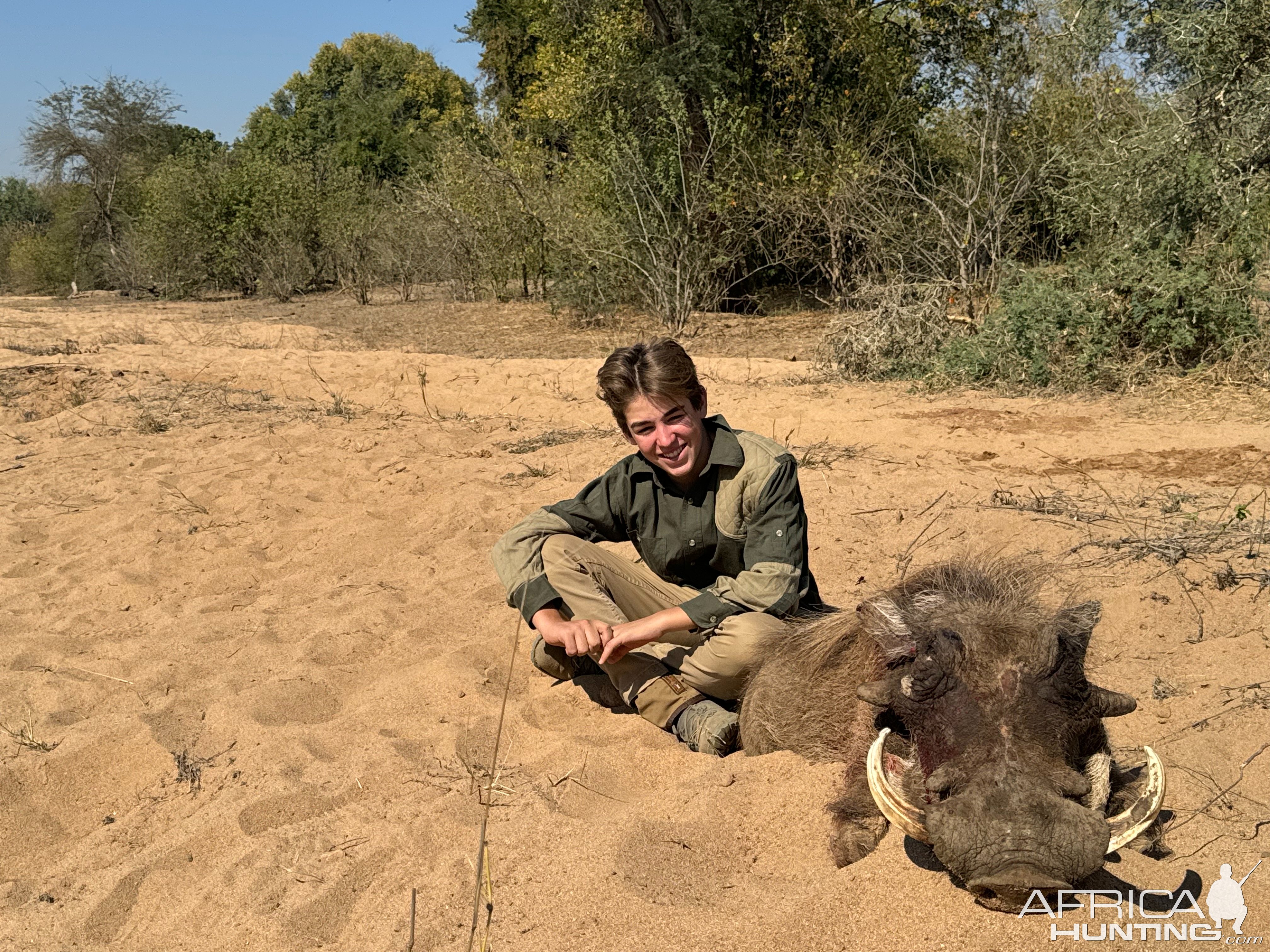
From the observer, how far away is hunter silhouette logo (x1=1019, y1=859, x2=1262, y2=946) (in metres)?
1.99

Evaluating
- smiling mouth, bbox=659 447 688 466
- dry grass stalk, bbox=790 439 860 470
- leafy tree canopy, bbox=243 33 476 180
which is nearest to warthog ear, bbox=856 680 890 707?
smiling mouth, bbox=659 447 688 466

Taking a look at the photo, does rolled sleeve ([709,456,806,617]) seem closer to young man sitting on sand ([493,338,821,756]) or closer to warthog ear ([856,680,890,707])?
young man sitting on sand ([493,338,821,756])

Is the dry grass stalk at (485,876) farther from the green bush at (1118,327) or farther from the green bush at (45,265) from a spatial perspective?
the green bush at (45,265)

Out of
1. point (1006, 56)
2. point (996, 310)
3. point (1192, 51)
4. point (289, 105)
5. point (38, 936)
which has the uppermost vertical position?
point (289, 105)

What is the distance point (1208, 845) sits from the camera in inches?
93.3

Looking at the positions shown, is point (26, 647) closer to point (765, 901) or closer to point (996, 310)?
point (765, 901)

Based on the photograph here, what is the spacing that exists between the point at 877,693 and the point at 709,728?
104cm

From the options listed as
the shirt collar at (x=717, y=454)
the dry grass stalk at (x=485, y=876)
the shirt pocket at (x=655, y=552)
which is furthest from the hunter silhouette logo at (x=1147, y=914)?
the shirt pocket at (x=655, y=552)

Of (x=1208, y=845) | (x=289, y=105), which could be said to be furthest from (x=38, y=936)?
(x=289, y=105)

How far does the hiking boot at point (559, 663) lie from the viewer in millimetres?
3600

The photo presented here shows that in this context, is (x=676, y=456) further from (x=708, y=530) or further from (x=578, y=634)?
(x=578, y=634)

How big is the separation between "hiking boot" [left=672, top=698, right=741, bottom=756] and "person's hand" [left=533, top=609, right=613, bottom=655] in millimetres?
359

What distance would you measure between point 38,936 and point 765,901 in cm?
163

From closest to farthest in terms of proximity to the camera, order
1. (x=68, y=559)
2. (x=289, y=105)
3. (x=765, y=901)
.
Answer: (x=765, y=901) → (x=68, y=559) → (x=289, y=105)
